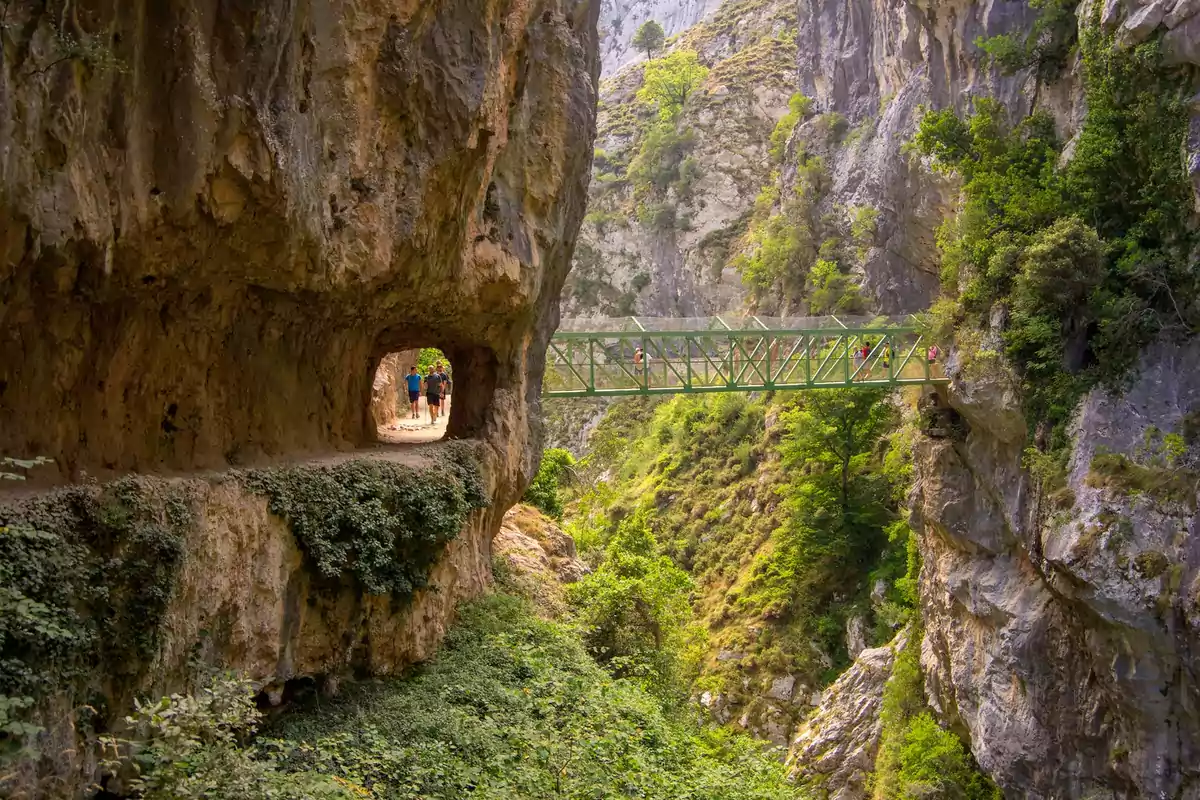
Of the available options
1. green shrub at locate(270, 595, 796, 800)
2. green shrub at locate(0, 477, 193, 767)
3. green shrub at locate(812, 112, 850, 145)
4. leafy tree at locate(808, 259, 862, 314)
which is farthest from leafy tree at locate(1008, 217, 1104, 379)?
green shrub at locate(812, 112, 850, 145)

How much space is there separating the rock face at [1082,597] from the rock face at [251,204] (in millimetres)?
10238

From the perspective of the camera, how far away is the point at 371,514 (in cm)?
1162

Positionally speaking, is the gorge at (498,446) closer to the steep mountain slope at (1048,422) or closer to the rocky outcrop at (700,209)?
the steep mountain slope at (1048,422)

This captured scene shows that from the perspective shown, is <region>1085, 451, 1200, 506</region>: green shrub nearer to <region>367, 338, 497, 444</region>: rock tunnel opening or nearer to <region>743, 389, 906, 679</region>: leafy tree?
<region>367, 338, 497, 444</region>: rock tunnel opening

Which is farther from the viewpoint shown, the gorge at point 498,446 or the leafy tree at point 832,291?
the leafy tree at point 832,291

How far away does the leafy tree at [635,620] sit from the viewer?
1773 cm

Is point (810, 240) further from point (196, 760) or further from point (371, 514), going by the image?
point (196, 760)

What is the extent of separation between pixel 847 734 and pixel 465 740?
15.8 m

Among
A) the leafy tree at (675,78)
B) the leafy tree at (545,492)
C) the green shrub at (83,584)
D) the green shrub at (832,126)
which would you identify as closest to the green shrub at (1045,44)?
the leafy tree at (545,492)

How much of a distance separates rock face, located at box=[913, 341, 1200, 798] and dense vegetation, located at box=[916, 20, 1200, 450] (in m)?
0.71

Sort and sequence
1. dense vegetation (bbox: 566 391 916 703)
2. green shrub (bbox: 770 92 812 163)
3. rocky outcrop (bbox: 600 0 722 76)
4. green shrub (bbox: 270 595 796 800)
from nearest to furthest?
green shrub (bbox: 270 595 796 800), dense vegetation (bbox: 566 391 916 703), green shrub (bbox: 770 92 812 163), rocky outcrop (bbox: 600 0 722 76)

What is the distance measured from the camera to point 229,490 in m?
9.67

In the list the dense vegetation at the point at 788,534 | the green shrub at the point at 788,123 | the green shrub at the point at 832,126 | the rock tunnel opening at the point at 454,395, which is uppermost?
the green shrub at the point at 788,123

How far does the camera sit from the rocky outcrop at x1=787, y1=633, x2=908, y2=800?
75.6 feet
